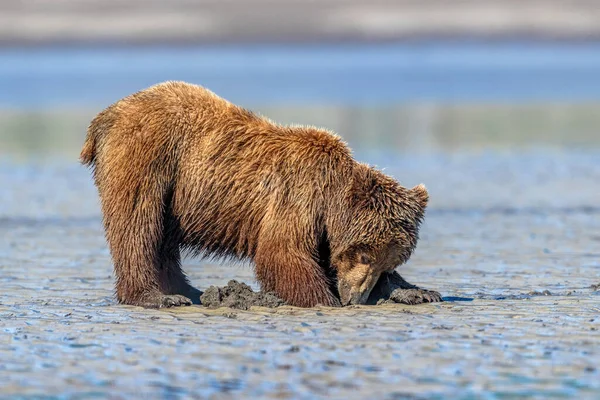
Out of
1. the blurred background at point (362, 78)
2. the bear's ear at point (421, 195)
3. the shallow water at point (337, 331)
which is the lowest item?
the shallow water at point (337, 331)

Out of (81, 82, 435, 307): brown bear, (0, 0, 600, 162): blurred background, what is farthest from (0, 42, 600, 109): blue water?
(81, 82, 435, 307): brown bear

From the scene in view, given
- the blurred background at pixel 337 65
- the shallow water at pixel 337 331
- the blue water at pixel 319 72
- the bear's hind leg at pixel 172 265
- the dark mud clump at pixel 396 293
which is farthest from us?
the blue water at pixel 319 72

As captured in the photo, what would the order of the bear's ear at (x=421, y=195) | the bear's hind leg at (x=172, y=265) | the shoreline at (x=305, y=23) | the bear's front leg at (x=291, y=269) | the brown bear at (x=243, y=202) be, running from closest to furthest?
the bear's front leg at (x=291, y=269) → the brown bear at (x=243, y=202) → the bear's ear at (x=421, y=195) → the bear's hind leg at (x=172, y=265) → the shoreline at (x=305, y=23)

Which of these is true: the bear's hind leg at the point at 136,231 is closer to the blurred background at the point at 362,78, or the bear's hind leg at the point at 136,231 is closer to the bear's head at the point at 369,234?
the bear's head at the point at 369,234

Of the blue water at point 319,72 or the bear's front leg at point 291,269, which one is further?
the blue water at point 319,72

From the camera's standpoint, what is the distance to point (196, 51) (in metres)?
56.0

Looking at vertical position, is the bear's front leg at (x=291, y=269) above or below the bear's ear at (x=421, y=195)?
below

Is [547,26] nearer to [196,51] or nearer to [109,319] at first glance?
[196,51]

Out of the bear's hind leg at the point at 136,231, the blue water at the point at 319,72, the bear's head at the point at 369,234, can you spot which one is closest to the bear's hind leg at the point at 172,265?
the bear's hind leg at the point at 136,231

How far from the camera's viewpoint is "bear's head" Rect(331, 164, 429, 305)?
8766 millimetres

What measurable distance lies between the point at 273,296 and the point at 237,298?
29 centimetres

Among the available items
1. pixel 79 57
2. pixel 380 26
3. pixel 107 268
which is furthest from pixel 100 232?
pixel 380 26

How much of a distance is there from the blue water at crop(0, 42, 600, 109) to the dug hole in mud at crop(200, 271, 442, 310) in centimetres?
2079

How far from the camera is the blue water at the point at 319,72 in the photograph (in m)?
32.3
